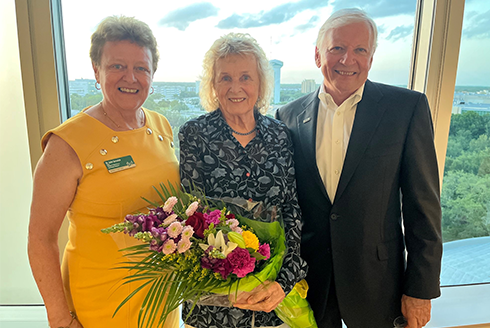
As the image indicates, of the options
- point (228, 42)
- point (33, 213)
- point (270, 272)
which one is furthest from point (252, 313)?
point (228, 42)

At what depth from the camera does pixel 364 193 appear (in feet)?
4.85

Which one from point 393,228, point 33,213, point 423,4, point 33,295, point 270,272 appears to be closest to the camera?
point 270,272

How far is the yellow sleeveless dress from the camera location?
1.37 meters

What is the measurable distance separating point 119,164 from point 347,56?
4.25 feet

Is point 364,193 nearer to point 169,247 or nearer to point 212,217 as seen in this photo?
point 212,217

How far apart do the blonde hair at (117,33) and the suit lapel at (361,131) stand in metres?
1.17

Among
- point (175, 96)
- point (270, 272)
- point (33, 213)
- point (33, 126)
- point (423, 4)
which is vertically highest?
point (423, 4)

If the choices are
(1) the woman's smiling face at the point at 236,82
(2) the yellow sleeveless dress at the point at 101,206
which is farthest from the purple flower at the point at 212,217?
(1) the woman's smiling face at the point at 236,82

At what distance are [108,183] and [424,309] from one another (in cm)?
174

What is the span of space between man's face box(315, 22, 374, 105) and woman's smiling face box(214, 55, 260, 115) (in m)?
0.43

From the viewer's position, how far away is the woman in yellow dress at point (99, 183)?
1.33 metres

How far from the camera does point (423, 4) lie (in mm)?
2219

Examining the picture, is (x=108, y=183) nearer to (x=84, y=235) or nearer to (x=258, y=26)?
(x=84, y=235)

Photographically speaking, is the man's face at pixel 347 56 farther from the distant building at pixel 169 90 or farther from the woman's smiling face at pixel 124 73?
the distant building at pixel 169 90
